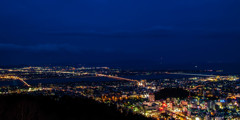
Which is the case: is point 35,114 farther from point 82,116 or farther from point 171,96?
point 171,96

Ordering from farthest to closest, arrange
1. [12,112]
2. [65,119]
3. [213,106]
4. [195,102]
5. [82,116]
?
[195,102] → [213,106] → [82,116] → [65,119] → [12,112]

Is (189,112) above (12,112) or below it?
below

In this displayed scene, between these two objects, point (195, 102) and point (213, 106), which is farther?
point (195, 102)

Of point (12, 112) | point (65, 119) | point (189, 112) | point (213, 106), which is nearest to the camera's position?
point (12, 112)

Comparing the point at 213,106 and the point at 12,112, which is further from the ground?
the point at 12,112

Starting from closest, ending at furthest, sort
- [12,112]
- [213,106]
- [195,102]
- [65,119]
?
1. [12,112]
2. [65,119]
3. [213,106]
4. [195,102]

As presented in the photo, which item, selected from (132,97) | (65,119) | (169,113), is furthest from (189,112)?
(65,119)

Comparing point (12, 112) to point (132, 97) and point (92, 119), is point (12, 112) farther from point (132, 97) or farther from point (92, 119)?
point (132, 97)

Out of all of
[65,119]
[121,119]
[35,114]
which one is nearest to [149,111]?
[121,119]

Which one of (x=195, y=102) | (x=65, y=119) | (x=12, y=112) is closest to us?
(x=12, y=112)
